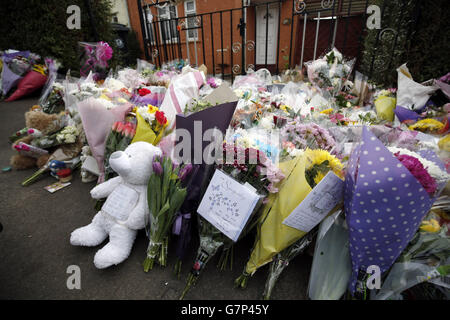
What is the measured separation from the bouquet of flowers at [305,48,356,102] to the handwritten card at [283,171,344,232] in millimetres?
1806

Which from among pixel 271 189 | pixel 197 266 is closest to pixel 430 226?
pixel 271 189

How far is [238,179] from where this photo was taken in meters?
1.24

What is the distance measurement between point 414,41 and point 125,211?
11.0 ft

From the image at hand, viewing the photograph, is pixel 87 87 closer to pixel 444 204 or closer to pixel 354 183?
pixel 354 183

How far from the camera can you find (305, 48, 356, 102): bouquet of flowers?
251 cm

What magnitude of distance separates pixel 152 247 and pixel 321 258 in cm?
94

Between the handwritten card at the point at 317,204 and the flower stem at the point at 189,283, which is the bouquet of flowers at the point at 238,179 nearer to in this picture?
the flower stem at the point at 189,283

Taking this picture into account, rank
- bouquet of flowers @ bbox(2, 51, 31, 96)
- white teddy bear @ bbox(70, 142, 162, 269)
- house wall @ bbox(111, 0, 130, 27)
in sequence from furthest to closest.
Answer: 1. house wall @ bbox(111, 0, 130, 27)
2. bouquet of flowers @ bbox(2, 51, 31, 96)
3. white teddy bear @ bbox(70, 142, 162, 269)

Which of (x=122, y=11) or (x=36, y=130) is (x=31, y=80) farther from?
(x=122, y=11)

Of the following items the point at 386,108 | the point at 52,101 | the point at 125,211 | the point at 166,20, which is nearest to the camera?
the point at 125,211

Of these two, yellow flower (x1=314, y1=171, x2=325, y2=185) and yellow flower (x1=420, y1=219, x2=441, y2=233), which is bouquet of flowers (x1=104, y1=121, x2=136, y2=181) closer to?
yellow flower (x1=314, y1=171, x2=325, y2=185)

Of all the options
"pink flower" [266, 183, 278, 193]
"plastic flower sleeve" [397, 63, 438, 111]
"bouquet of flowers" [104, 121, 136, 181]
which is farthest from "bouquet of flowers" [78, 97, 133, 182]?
"plastic flower sleeve" [397, 63, 438, 111]

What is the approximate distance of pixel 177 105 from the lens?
6.68ft
